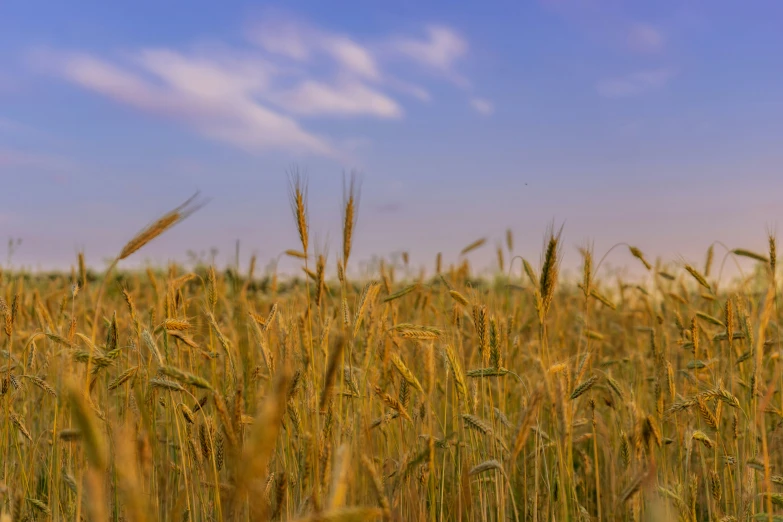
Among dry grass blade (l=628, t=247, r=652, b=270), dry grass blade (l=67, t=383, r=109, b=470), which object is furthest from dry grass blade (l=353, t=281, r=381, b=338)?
dry grass blade (l=628, t=247, r=652, b=270)

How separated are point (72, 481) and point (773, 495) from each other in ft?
8.16

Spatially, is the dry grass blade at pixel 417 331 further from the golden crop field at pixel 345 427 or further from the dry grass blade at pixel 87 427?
the dry grass blade at pixel 87 427

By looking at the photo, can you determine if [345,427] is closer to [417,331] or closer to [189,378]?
[417,331]

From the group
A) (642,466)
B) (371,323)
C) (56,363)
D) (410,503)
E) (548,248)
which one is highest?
(548,248)

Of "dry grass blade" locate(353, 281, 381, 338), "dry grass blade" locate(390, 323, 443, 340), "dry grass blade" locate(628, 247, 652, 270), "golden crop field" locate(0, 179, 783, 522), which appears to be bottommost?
"golden crop field" locate(0, 179, 783, 522)

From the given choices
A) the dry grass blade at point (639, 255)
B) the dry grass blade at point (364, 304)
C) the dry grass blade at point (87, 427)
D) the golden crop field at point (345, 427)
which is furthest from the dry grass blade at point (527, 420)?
the dry grass blade at point (639, 255)

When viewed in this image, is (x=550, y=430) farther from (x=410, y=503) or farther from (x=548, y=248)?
(x=548, y=248)

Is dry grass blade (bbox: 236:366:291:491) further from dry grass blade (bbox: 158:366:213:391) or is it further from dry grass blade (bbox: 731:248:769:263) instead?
dry grass blade (bbox: 731:248:769:263)

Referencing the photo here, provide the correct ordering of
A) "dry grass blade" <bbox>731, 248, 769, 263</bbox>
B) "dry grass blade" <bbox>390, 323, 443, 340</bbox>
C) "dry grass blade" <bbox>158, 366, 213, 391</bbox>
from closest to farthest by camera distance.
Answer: "dry grass blade" <bbox>158, 366, 213, 391</bbox>, "dry grass blade" <bbox>390, 323, 443, 340</bbox>, "dry grass blade" <bbox>731, 248, 769, 263</bbox>

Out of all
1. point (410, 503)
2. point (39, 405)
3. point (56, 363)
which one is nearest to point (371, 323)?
point (410, 503)

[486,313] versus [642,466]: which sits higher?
[486,313]

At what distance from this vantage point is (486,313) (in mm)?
2400

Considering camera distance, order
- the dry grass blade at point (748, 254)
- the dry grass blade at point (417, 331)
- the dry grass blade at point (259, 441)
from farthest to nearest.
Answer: the dry grass blade at point (748, 254) < the dry grass blade at point (417, 331) < the dry grass blade at point (259, 441)

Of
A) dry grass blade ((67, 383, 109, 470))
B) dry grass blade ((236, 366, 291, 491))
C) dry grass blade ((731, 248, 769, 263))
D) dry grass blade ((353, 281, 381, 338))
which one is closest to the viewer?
dry grass blade ((236, 366, 291, 491))
